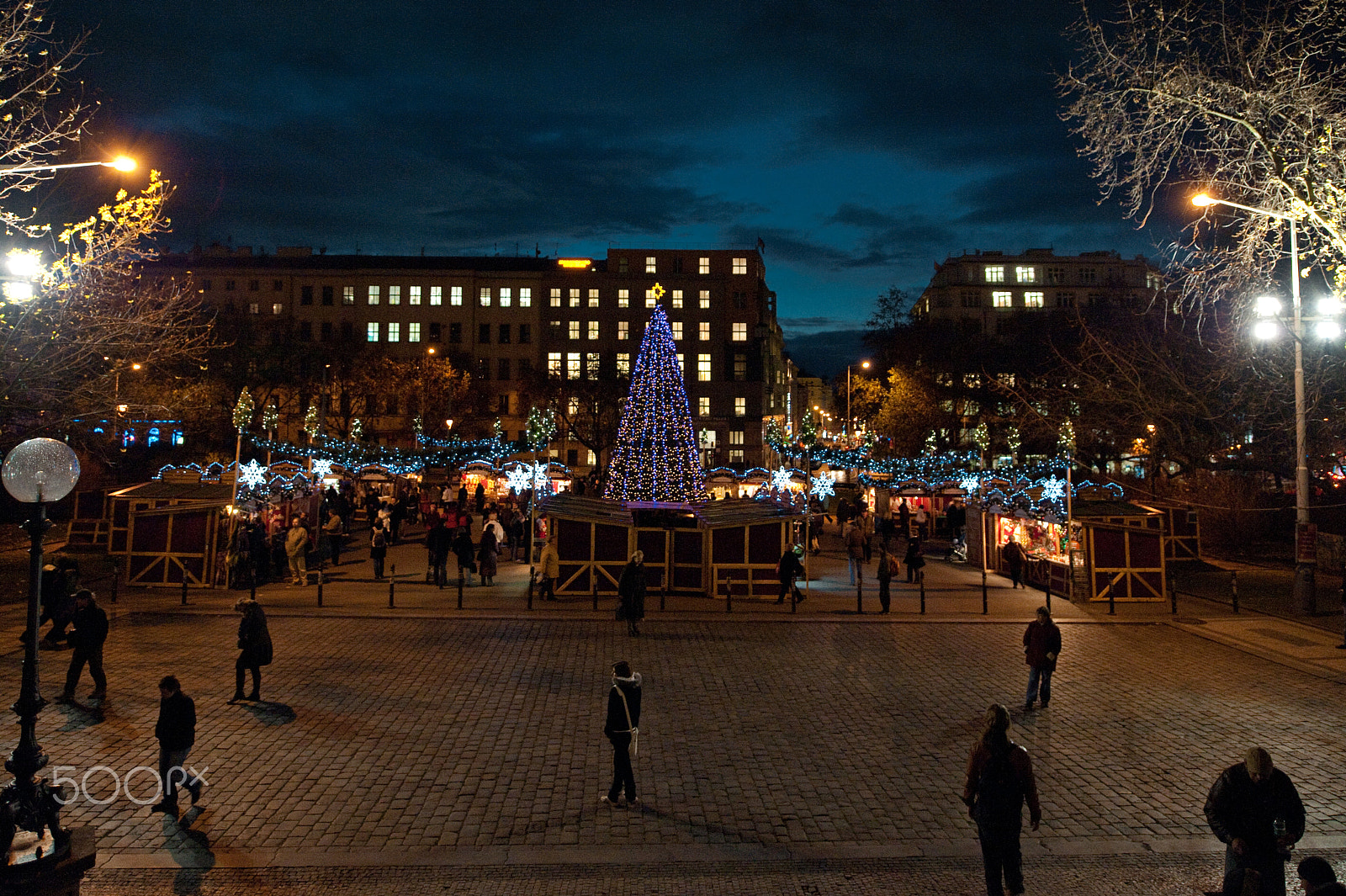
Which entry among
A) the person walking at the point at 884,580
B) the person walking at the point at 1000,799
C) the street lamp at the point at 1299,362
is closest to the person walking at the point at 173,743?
the person walking at the point at 1000,799

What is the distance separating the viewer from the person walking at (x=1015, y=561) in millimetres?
20602

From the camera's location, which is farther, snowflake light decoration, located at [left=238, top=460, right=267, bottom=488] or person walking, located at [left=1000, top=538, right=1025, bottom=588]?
snowflake light decoration, located at [left=238, top=460, right=267, bottom=488]

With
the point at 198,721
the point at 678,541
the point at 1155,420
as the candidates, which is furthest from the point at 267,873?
the point at 1155,420

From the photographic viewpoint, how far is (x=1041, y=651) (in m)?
10.3

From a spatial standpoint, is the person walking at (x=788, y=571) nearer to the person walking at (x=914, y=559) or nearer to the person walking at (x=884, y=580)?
the person walking at (x=884, y=580)

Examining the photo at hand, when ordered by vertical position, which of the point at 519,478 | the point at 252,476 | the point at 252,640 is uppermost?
the point at 519,478

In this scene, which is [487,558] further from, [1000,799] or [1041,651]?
[1000,799]

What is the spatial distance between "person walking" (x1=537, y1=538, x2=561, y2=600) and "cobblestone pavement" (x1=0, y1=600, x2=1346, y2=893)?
2.96 metres

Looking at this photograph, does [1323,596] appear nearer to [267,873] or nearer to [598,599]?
[598,599]

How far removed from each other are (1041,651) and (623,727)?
598 cm

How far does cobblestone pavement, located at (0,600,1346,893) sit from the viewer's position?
6598 mm

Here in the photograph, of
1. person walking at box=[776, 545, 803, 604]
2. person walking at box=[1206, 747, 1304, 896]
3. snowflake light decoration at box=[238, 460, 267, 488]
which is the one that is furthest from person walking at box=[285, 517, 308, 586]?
person walking at box=[1206, 747, 1304, 896]

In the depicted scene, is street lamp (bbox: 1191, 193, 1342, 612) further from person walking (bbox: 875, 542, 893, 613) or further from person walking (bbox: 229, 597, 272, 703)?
person walking (bbox: 229, 597, 272, 703)

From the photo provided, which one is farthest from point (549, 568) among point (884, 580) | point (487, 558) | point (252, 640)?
point (252, 640)
